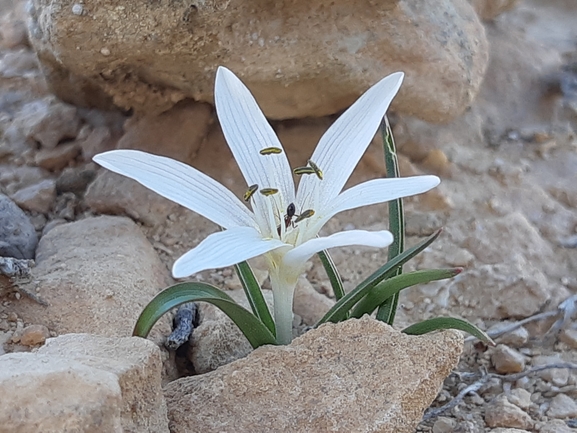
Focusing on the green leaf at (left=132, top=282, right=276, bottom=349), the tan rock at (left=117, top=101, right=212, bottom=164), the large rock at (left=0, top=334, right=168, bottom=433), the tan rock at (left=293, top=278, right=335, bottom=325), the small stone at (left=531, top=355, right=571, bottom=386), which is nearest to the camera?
the large rock at (left=0, top=334, right=168, bottom=433)

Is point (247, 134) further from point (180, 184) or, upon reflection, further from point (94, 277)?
point (94, 277)

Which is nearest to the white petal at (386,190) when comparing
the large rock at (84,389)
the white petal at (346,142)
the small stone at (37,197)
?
the white petal at (346,142)

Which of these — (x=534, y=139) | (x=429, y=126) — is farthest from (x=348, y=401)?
(x=534, y=139)

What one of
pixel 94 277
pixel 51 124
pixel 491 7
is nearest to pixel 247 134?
pixel 94 277

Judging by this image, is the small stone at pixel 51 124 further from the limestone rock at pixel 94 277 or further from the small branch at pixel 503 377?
the small branch at pixel 503 377

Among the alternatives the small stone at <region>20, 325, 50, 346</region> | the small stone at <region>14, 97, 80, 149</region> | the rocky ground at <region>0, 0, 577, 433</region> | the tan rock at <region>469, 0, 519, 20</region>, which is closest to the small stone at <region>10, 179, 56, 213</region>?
the rocky ground at <region>0, 0, 577, 433</region>

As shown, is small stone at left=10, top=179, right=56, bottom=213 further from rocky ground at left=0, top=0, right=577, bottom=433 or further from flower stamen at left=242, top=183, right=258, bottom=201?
flower stamen at left=242, top=183, right=258, bottom=201
